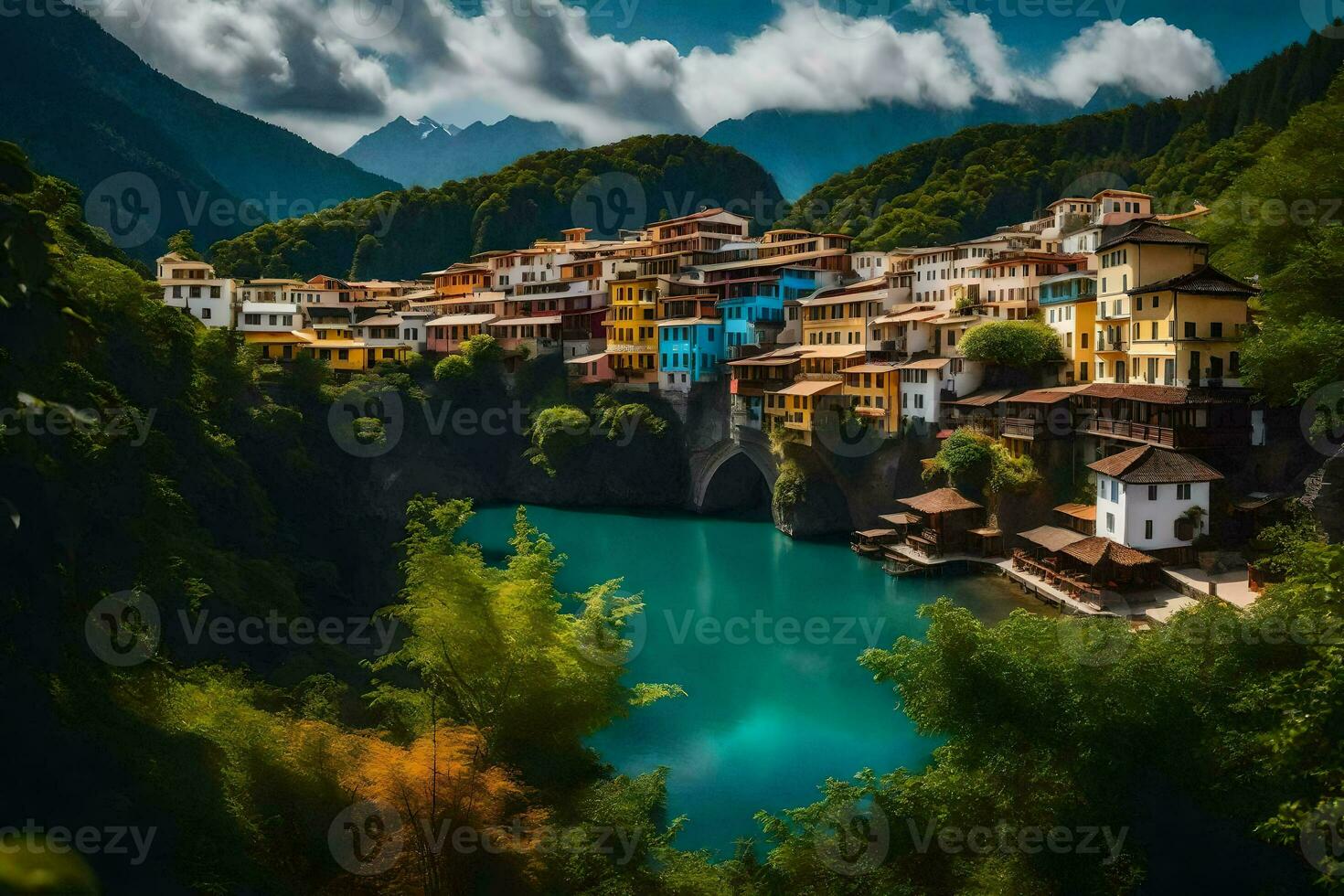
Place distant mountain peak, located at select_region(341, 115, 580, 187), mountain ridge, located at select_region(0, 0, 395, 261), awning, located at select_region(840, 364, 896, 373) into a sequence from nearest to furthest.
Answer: awning, located at select_region(840, 364, 896, 373) < mountain ridge, located at select_region(0, 0, 395, 261) < distant mountain peak, located at select_region(341, 115, 580, 187)

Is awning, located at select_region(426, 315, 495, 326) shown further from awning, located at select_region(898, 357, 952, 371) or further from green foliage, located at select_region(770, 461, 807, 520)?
awning, located at select_region(898, 357, 952, 371)

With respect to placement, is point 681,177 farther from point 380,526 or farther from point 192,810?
point 192,810

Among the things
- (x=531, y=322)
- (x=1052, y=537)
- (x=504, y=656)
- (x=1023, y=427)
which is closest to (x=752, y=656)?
(x=1052, y=537)

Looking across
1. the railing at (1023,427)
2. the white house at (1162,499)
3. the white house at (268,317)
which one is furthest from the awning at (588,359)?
the white house at (1162,499)

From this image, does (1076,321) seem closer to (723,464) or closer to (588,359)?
(723,464)

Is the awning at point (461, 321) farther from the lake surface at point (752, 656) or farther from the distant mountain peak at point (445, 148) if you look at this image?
the distant mountain peak at point (445, 148)

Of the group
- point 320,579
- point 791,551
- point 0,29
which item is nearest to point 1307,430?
point 791,551

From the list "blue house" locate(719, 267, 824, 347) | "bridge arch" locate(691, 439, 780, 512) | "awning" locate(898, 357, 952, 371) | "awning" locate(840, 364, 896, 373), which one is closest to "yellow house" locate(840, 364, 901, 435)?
"awning" locate(840, 364, 896, 373)
